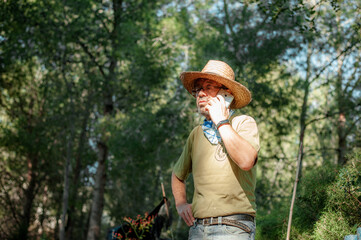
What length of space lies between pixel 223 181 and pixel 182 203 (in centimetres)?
41

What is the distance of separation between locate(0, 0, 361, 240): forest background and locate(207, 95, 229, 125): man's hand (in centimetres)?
503

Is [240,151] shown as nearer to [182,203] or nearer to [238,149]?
[238,149]

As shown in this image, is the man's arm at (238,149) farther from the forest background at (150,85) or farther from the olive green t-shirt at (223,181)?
the forest background at (150,85)

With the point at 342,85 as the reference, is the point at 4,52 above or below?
above

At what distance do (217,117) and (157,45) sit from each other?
32.3ft

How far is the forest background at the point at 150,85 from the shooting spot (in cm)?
935

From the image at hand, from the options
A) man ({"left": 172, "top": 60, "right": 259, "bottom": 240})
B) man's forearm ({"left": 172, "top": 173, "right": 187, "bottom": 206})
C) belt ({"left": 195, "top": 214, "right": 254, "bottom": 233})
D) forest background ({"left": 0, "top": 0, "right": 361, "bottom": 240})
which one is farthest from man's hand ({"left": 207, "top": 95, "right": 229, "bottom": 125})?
forest background ({"left": 0, "top": 0, "right": 361, "bottom": 240})

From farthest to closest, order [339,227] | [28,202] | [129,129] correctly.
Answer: [28,202] → [129,129] → [339,227]

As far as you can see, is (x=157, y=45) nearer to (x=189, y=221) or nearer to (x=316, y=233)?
(x=316, y=233)

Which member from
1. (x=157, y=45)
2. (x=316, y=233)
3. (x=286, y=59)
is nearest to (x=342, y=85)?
(x=286, y=59)

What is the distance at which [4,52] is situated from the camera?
10.3 meters

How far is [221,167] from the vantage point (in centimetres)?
216

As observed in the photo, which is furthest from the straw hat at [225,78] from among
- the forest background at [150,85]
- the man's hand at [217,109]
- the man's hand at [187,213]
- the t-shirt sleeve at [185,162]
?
the forest background at [150,85]

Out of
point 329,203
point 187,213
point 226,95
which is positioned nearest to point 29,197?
point 329,203
